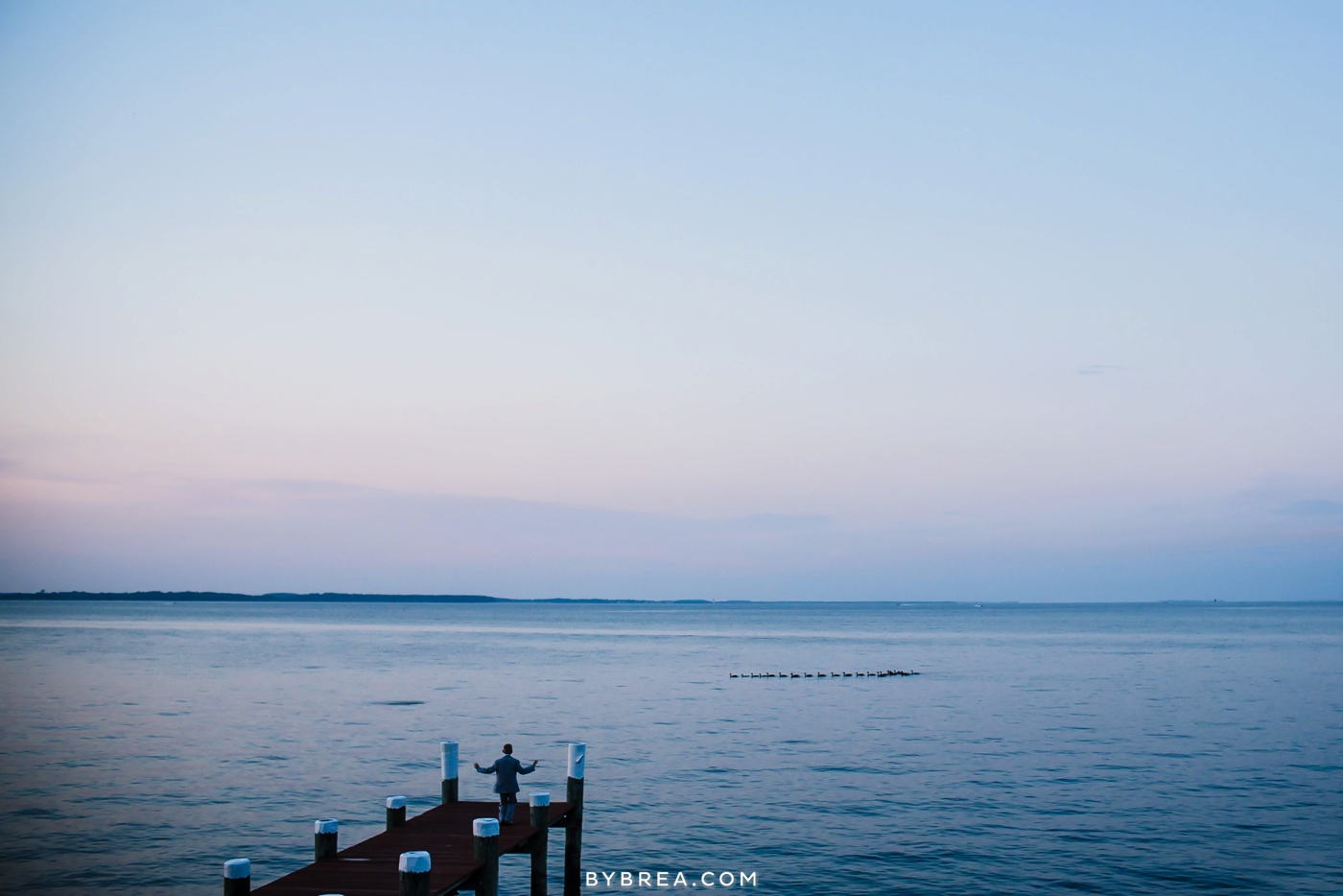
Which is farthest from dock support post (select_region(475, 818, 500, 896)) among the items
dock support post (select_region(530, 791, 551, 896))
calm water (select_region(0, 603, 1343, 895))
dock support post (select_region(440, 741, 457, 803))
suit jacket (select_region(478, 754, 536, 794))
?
calm water (select_region(0, 603, 1343, 895))

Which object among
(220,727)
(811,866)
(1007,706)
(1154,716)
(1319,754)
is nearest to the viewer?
(811,866)

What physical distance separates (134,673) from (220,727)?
37610 mm

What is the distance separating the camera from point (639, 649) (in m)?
134

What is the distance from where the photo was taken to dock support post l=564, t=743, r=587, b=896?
2445 cm

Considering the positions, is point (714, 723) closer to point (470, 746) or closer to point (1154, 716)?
point (470, 746)

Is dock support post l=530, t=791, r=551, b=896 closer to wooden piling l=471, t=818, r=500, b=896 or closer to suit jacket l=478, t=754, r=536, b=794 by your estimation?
suit jacket l=478, t=754, r=536, b=794

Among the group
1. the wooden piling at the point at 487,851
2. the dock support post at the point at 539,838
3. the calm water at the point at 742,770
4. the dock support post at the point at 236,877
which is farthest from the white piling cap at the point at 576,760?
the dock support post at the point at 236,877

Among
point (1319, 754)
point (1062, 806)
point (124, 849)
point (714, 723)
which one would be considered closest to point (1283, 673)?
point (1319, 754)

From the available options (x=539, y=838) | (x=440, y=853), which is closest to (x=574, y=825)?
(x=539, y=838)

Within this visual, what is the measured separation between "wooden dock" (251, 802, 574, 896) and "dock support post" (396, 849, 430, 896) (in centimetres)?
143

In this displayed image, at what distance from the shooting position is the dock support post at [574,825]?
2445 cm

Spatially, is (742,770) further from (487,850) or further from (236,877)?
(236,877)

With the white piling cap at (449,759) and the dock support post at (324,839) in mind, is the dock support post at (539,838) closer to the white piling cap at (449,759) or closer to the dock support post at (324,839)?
the white piling cap at (449,759)

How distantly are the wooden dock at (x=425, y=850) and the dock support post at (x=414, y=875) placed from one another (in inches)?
56.3
